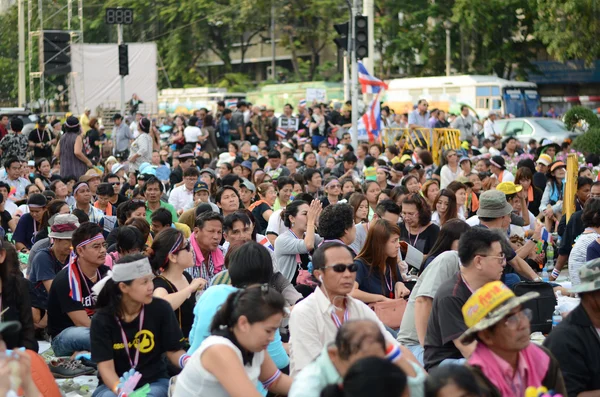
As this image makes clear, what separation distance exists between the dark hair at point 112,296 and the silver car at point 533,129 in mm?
24952

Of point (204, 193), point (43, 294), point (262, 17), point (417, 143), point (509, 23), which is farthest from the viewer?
point (262, 17)

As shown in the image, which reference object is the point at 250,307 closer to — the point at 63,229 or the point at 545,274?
the point at 63,229

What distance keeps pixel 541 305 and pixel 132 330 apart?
366 cm

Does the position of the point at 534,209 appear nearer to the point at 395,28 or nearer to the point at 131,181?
the point at 131,181

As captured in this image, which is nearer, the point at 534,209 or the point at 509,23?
the point at 534,209

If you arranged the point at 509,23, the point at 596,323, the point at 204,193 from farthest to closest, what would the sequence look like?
1. the point at 509,23
2. the point at 204,193
3. the point at 596,323

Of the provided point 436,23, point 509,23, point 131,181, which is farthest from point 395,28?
point 131,181

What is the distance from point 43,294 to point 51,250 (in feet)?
1.24

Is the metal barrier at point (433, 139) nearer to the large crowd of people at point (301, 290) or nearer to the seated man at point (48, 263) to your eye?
the large crowd of people at point (301, 290)

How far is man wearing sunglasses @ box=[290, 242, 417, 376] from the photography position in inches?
225

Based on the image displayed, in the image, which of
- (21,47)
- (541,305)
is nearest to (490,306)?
(541,305)

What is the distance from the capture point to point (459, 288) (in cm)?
602

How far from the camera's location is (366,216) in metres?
11.3

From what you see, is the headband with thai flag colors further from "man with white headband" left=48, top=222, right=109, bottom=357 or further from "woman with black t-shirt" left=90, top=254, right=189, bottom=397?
"woman with black t-shirt" left=90, top=254, right=189, bottom=397
